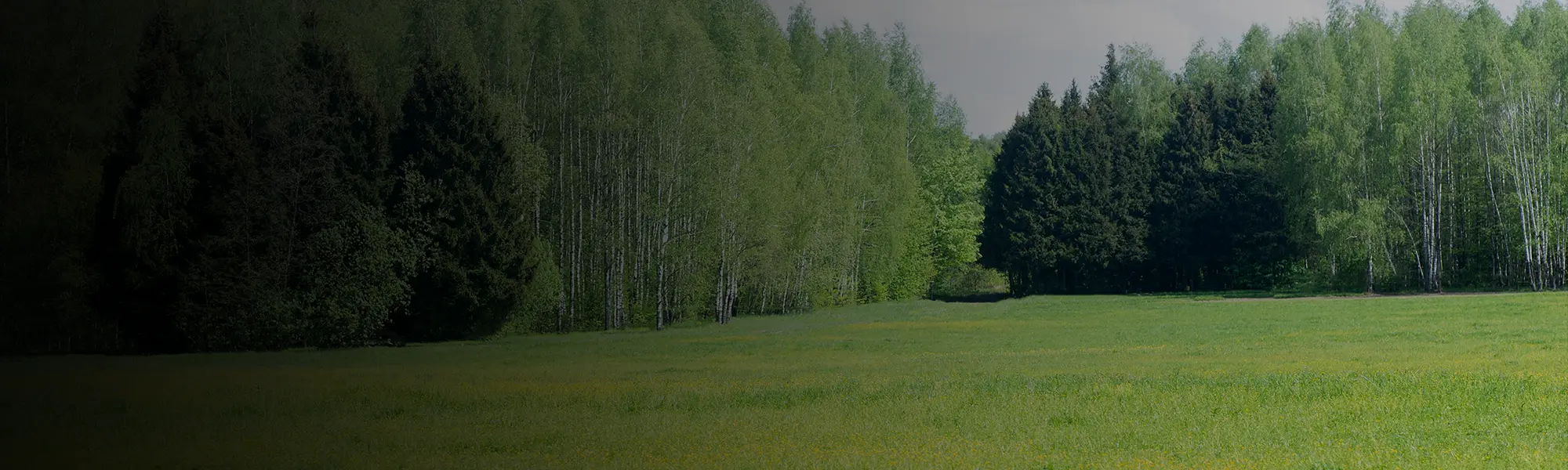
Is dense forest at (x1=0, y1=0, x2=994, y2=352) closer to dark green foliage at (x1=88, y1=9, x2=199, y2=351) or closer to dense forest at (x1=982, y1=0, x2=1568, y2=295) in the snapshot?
dark green foliage at (x1=88, y1=9, x2=199, y2=351)

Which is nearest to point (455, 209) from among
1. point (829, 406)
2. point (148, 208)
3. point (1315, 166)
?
point (148, 208)

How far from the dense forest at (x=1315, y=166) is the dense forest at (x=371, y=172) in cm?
3584

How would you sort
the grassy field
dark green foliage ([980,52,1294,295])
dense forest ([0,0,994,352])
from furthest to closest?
dark green foliage ([980,52,1294,295]) < dense forest ([0,0,994,352]) < the grassy field

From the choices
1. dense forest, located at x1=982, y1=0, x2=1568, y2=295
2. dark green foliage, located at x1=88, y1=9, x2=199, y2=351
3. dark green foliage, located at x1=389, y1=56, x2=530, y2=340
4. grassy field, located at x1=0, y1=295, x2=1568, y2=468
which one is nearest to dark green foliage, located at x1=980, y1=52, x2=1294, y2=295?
dense forest, located at x1=982, y1=0, x2=1568, y2=295

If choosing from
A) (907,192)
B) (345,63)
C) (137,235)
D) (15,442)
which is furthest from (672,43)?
(15,442)

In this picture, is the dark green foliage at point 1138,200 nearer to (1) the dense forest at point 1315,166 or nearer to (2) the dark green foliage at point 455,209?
(1) the dense forest at point 1315,166

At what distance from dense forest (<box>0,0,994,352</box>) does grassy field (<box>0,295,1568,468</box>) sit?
117 inches

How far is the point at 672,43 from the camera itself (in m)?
45.6

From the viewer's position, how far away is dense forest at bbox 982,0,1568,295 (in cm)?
6106

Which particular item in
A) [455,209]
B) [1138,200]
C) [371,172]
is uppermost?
[1138,200]

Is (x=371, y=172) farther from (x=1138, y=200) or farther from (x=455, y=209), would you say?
(x=1138, y=200)

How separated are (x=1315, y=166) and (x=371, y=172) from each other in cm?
5283

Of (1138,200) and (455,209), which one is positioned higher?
(1138,200)

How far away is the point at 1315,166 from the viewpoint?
66750 millimetres
